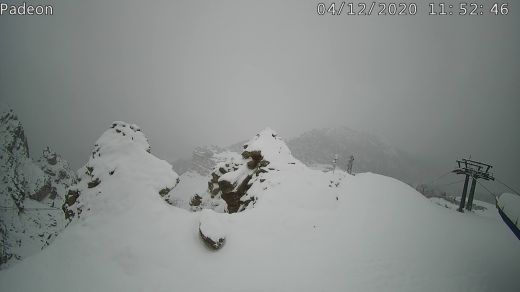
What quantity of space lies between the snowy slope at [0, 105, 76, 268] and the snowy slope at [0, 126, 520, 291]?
2963 cm

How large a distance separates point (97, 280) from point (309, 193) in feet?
41.6

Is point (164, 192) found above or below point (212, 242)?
above

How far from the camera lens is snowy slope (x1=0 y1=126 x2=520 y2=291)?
9383 millimetres

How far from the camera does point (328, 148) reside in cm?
17862

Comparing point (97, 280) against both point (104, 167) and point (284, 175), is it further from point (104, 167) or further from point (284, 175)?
point (284, 175)

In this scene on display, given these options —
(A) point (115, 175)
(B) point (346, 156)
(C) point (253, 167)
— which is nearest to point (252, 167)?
(C) point (253, 167)

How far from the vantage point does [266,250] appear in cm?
1127

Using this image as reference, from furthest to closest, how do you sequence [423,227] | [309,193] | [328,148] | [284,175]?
[328,148] → [284,175] → [309,193] → [423,227]

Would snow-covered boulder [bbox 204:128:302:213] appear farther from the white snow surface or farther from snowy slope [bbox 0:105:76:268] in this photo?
snowy slope [bbox 0:105:76:268]

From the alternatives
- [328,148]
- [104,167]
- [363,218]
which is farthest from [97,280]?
[328,148]

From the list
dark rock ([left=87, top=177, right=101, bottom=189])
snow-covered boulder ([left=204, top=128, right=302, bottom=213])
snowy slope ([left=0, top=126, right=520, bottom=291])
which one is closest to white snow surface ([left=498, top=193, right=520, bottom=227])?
snowy slope ([left=0, top=126, right=520, bottom=291])

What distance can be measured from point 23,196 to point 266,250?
70.1 metres

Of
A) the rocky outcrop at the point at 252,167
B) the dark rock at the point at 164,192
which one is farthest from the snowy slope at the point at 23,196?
the dark rock at the point at 164,192

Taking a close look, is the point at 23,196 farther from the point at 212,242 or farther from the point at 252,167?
the point at 212,242
